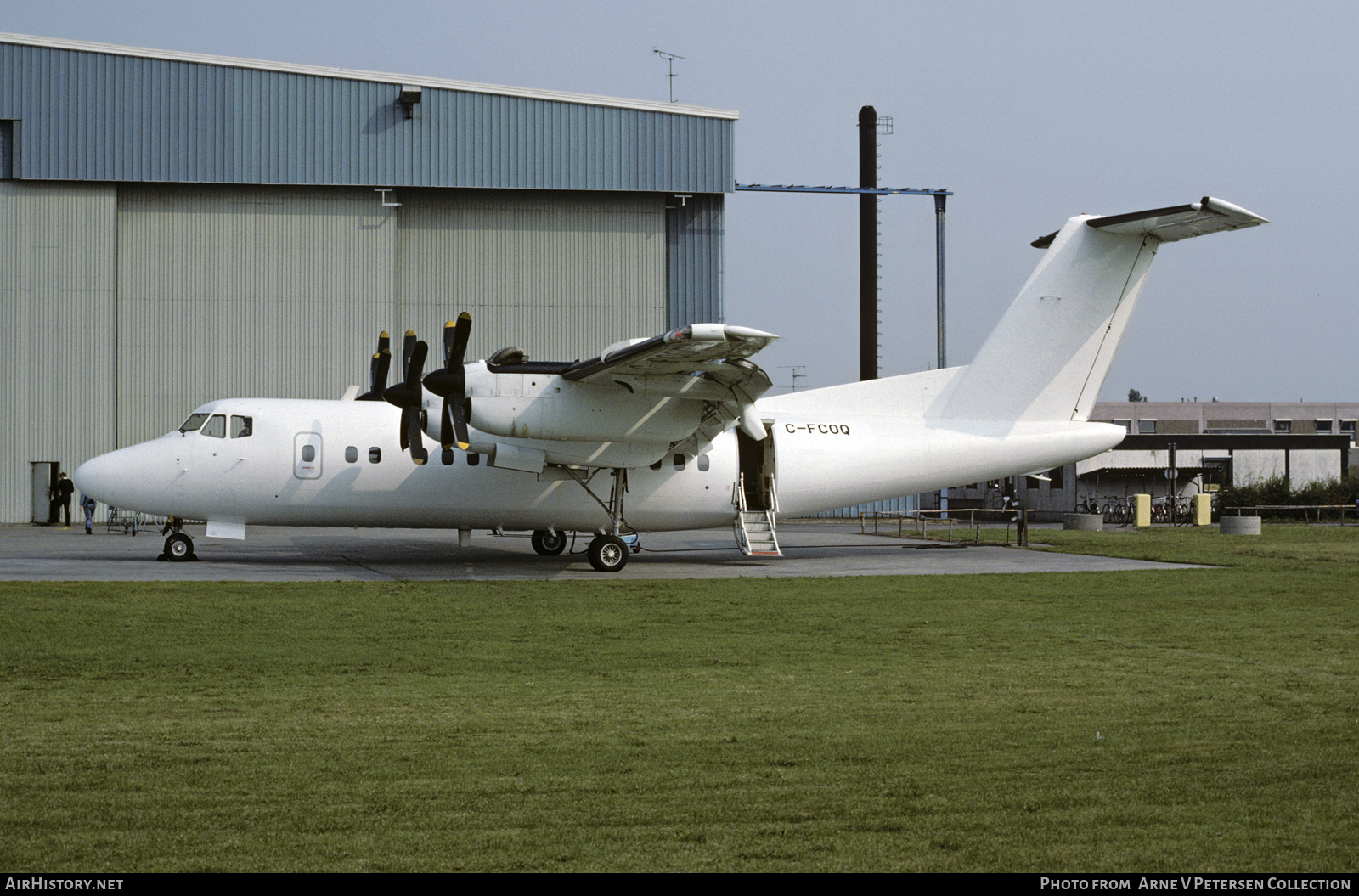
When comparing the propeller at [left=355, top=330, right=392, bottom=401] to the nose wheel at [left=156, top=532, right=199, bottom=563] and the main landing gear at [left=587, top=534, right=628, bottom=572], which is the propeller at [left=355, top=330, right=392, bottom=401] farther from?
the main landing gear at [left=587, top=534, right=628, bottom=572]

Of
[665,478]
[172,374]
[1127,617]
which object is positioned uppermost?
[172,374]

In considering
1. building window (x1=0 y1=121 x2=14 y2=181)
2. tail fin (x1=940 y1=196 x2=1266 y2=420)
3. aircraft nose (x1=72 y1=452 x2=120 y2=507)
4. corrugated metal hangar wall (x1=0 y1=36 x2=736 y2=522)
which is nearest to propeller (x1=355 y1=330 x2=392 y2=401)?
aircraft nose (x1=72 y1=452 x2=120 y2=507)

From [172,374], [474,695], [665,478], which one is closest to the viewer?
[474,695]

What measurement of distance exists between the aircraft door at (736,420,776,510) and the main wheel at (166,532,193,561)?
10537mm

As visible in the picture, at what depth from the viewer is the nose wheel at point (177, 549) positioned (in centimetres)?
2084

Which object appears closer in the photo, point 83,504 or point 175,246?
point 83,504

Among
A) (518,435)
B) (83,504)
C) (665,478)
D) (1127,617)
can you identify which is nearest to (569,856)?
(1127,617)

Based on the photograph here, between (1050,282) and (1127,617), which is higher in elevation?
(1050,282)

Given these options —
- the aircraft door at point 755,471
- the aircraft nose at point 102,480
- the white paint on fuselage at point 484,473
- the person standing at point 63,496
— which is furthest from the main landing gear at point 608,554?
the person standing at point 63,496

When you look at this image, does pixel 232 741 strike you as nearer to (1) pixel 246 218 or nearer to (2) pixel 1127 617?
(2) pixel 1127 617

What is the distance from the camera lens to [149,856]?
476 centimetres

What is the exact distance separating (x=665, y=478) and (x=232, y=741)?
48.6 feet

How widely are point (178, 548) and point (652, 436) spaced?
9083 millimetres

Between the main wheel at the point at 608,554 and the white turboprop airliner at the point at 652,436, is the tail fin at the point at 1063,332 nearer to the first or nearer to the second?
the white turboprop airliner at the point at 652,436
